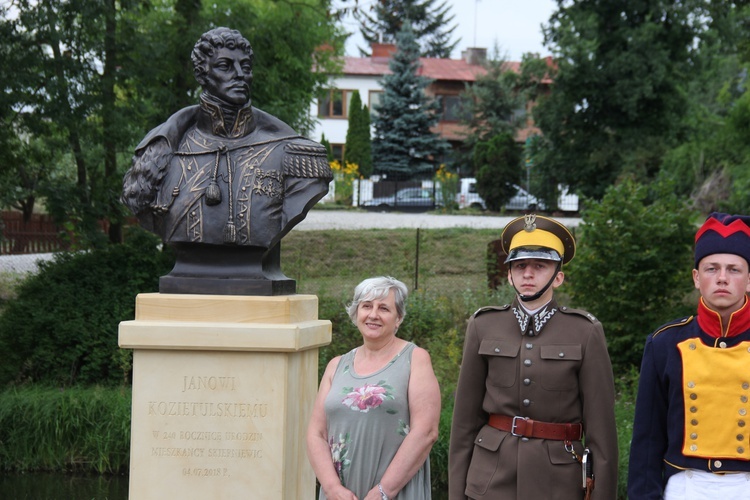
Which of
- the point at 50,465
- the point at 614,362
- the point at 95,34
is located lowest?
the point at 50,465

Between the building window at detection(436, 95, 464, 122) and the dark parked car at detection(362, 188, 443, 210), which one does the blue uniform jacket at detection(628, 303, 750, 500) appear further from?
the building window at detection(436, 95, 464, 122)

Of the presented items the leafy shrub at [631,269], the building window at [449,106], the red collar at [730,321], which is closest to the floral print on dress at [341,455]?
the red collar at [730,321]

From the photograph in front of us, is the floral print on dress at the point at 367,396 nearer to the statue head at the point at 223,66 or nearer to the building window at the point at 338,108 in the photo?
the statue head at the point at 223,66

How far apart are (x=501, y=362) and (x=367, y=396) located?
1.95 feet

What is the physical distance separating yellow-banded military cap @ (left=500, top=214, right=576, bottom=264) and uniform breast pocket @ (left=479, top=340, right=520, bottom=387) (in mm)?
331

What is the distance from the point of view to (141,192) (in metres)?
5.08

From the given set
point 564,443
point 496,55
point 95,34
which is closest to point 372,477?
point 564,443

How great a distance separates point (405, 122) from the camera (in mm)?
39938

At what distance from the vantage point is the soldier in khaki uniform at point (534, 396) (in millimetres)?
3633

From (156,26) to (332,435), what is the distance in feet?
26.2

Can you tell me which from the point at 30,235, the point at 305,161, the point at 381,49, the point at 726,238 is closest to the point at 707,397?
the point at 726,238

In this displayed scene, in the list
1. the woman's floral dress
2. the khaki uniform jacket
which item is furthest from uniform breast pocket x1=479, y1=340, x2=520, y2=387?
the woman's floral dress

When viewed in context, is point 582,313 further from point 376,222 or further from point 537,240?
point 376,222

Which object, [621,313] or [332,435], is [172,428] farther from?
[621,313]
